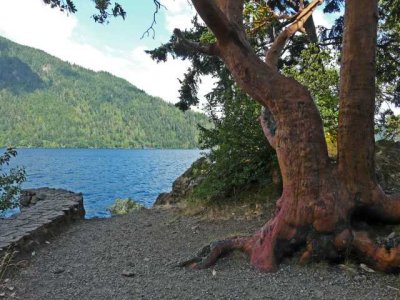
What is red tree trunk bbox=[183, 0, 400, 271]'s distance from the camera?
5082mm

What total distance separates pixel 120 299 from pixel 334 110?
6613 millimetres

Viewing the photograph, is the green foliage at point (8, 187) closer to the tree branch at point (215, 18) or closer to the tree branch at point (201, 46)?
the tree branch at point (201, 46)

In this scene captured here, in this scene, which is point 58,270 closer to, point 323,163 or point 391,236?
point 323,163

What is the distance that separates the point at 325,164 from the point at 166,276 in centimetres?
244

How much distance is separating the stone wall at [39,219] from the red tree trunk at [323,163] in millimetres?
3204

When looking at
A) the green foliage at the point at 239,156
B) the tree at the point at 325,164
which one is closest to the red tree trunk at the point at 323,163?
the tree at the point at 325,164

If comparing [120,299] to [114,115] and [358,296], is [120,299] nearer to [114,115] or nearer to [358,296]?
[358,296]

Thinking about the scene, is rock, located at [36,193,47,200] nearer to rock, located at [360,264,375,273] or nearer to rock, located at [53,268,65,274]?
rock, located at [53,268,65,274]

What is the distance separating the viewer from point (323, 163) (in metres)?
5.27

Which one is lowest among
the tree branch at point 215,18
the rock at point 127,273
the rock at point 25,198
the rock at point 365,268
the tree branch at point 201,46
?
the rock at point 25,198

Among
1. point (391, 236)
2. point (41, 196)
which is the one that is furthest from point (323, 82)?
point (41, 196)

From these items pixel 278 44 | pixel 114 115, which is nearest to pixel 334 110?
pixel 278 44

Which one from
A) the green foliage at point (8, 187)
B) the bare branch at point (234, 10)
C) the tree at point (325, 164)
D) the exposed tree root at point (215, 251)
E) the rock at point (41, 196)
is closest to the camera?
the tree at point (325, 164)

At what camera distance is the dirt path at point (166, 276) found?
4.51 metres
